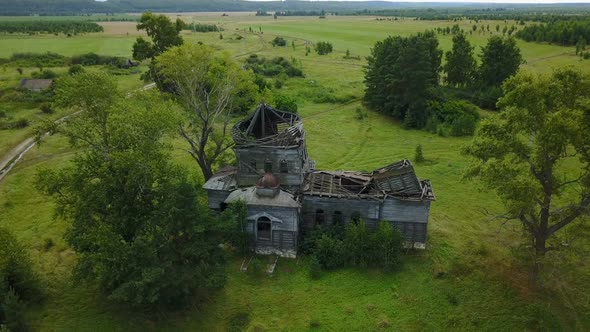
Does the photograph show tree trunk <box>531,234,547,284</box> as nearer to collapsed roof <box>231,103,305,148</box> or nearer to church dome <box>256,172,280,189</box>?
collapsed roof <box>231,103,305,148</box>

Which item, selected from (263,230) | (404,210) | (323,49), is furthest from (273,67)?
(404,210)

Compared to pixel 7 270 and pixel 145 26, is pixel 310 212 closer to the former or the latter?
pixel 7 270

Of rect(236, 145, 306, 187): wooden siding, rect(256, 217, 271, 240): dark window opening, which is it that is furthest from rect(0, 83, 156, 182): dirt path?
rect(256, 217, 271, 240): dark window opening

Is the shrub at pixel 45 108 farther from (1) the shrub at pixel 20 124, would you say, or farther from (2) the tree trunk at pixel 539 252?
(2) the tree trunk at pixel 539 252

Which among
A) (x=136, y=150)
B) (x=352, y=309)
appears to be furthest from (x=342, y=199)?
(x=136, y=150)

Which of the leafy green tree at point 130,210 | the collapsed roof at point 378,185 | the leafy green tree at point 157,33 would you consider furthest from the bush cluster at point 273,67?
the leafy green tree at point 130,210

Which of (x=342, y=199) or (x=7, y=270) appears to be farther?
(x=342, y=199)
